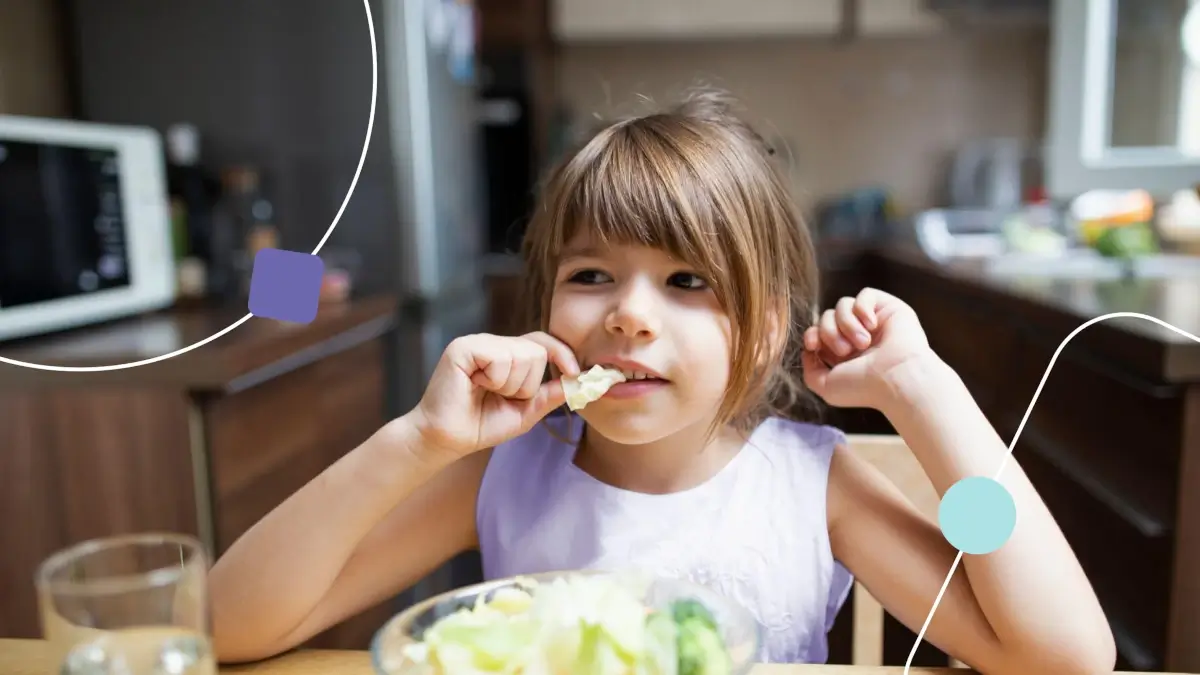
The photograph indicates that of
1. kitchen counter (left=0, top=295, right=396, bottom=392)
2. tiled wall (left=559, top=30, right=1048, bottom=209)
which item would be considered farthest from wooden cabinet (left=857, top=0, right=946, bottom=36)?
kitchen counter (left=0, top=295, right=396, bottom=392)

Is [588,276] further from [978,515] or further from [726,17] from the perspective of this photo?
[726,17]

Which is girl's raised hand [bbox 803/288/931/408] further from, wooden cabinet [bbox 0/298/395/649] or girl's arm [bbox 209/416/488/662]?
wooden cabinet [bbox 0/298/395/649]

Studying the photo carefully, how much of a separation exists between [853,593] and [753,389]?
8.7 inches

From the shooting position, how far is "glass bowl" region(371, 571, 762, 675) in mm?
388

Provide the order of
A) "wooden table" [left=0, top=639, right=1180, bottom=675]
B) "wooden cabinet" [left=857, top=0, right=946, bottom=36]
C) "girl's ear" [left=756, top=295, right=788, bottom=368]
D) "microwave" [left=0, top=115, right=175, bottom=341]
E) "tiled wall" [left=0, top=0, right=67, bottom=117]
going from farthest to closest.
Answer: "wooden cabinet" [left=857, top=0, right=946, bottom=36]
"tiled wall" [left=0, top=0, right=67, bottom=117]
"microwave" [left=0, top=115, right=175, bottom=341]
"girl's ear" [left=756, top=295, right=788, bottom=368]
"wooden table" [left=0, top=639, right=1180, bottom=675]

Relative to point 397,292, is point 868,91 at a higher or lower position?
higher

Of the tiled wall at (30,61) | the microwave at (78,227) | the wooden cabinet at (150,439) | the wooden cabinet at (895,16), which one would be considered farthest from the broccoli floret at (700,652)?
the wooden cabinet at (895,16)

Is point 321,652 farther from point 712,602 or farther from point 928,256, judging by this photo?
point 928,256

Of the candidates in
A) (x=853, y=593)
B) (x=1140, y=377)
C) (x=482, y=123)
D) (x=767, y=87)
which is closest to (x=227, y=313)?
(x=853, y=593)

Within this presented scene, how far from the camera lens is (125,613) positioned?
0.35 m

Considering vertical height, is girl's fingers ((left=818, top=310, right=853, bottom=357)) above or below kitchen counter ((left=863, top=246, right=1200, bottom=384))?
above

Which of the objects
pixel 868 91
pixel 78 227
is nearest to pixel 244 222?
pixel 78 227

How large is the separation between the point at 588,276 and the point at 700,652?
25 cm

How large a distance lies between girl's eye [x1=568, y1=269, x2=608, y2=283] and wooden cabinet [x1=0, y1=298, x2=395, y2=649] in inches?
12.6
